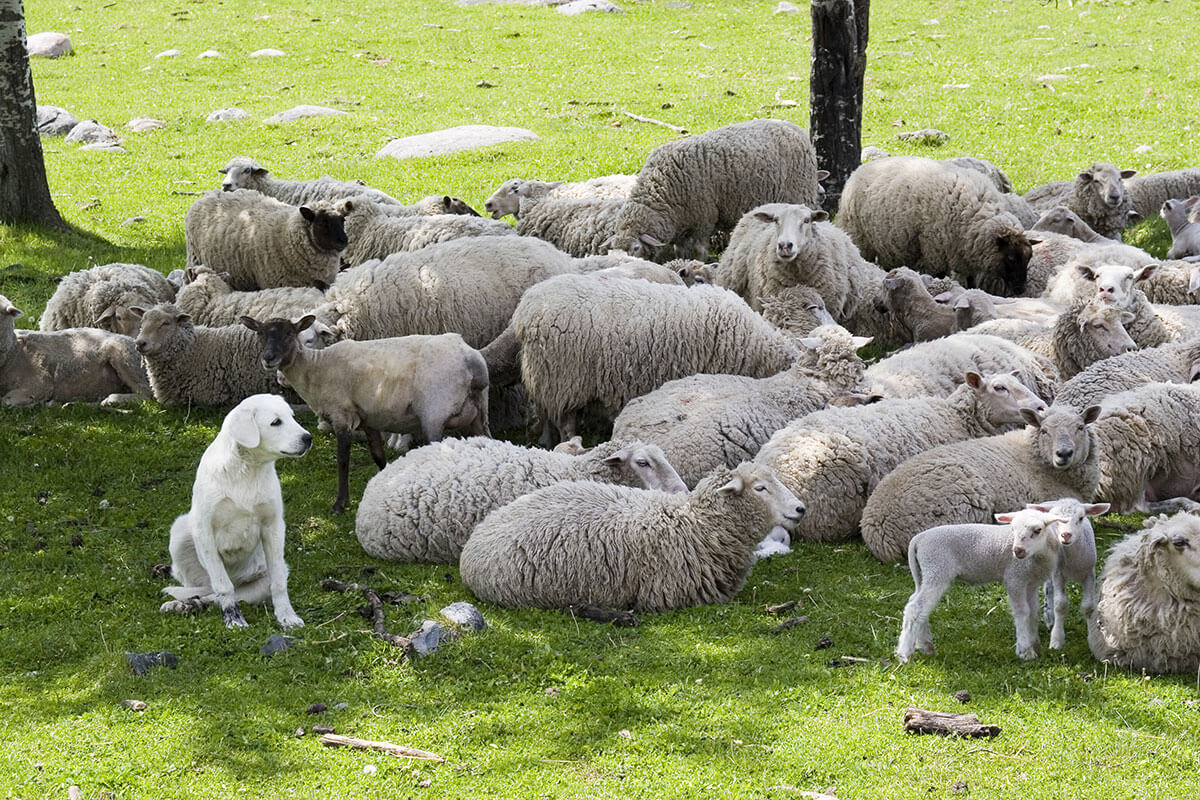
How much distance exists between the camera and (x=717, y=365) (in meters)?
10.1

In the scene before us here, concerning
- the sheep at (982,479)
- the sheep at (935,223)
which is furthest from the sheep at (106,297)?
the sheep at (982,479)

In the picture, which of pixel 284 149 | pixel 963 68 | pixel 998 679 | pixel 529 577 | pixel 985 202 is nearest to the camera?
pixel 998 679

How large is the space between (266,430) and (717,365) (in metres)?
4.10

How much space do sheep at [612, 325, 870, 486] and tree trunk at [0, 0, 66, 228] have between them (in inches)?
325

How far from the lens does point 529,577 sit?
7223 mm

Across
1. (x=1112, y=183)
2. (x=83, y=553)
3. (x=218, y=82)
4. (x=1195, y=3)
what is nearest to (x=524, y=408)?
(x=83, y=553)

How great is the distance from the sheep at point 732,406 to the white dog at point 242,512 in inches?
105

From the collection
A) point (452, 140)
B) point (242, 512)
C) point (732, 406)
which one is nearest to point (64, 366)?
point (242, 512)

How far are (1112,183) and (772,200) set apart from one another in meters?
3.34

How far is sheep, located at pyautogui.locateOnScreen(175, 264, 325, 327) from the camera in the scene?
453 inches

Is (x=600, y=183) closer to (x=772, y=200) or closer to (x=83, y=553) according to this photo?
(x=772, y=200)

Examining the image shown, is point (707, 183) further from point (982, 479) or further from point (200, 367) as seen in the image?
point (982, 479)

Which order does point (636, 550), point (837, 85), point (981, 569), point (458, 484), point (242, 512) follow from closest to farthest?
point (981, 569), point (242, 512), point (636, 550), point (458, 484), point (837, 85)

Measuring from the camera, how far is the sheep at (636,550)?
7219mm
